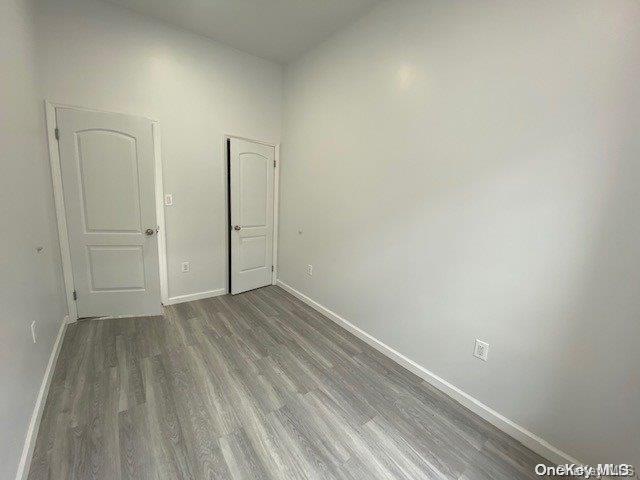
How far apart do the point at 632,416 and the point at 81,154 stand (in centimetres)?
411

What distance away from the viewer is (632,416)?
1.22 metres

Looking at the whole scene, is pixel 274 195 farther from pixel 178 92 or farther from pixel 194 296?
pixel 194 296

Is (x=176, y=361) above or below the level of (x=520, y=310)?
below

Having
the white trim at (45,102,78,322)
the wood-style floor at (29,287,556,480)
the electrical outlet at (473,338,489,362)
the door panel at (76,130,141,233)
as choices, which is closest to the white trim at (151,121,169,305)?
the door panel at (76,130,141,233)

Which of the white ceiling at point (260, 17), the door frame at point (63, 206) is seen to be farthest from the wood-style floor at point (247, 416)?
the white ceiling at point (260, 17)

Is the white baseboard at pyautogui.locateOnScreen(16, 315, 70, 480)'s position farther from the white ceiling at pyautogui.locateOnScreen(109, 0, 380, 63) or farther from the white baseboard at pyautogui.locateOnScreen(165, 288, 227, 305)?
the white ceiling at pyautogui.locateOnScreen(109, 0, 380, 63)

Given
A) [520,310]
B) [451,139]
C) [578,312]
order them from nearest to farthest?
[578,312], [520,310], [451,139]

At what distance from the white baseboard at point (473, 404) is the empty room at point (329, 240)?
1 cm

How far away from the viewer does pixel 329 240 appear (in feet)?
9.39

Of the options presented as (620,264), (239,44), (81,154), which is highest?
(239,44)

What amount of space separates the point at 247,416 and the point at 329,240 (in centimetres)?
174

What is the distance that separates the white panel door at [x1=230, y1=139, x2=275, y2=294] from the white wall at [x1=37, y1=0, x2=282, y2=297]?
0.47 ft

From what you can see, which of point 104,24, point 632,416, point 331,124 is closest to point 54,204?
point 104,24

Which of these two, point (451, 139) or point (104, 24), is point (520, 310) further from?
point (104, 24)
